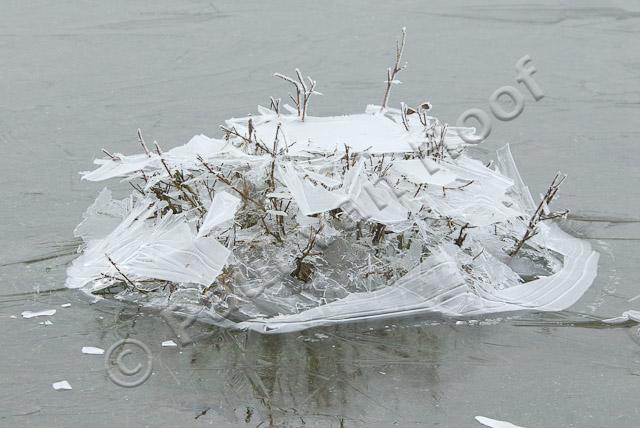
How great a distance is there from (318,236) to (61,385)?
3.92 ft

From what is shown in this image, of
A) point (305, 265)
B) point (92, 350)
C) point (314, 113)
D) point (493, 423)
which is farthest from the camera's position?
point (314, 113)

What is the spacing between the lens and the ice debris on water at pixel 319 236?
4004 mm

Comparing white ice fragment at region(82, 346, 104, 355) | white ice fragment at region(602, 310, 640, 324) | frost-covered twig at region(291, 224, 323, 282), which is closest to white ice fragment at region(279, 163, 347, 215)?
frost-covered twig at region(291, 224, 323, 282)

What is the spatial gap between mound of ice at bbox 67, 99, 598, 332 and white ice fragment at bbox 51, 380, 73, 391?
57 cm

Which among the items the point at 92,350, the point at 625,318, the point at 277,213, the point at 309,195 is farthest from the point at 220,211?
the point at 625,318

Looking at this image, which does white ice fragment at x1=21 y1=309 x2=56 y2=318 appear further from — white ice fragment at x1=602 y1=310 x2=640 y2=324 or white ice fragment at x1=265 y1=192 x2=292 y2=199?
white ice fragment at x1=602 y1=310 x2=640 y2=324

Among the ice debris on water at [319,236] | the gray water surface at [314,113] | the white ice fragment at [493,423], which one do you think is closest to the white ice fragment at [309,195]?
the ice debris on water at [319,236]

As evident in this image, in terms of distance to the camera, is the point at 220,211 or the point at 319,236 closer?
the point at 220,211

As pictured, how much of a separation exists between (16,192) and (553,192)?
2750mm

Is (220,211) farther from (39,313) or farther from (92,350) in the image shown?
(39,313)

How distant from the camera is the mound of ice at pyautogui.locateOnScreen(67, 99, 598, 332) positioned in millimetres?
4004

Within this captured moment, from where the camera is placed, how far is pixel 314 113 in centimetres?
653

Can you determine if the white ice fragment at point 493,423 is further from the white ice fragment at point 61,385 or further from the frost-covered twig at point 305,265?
the white ice fragment at point 61,385

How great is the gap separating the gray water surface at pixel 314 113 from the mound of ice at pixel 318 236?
13 cm
